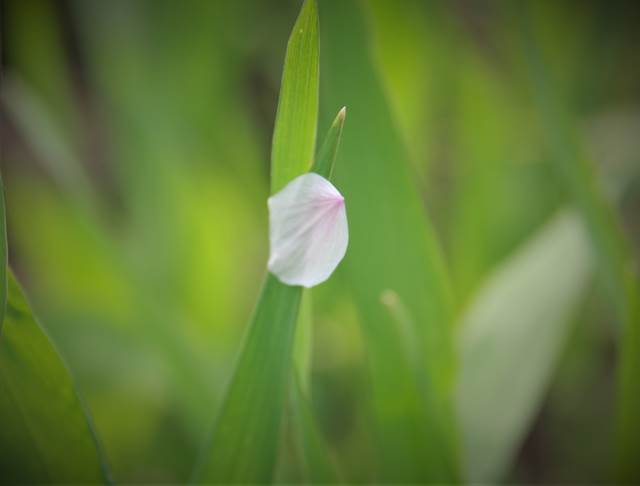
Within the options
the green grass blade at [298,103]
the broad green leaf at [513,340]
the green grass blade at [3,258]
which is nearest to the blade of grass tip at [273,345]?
the green grass blade at [298,103]

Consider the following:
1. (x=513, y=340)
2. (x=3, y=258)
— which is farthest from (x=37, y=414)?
(x=513, y=340)

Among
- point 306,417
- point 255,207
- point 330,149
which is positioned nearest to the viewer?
point 330,149

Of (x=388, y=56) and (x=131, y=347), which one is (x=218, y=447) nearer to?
(x=131, y=347)

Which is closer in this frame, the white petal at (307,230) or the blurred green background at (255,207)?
the white petal at (307,230)

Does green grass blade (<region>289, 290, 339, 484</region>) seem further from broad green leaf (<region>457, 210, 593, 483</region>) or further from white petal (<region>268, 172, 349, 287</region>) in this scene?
broad green leaf (<region>457, 210, 593, 483</region>)

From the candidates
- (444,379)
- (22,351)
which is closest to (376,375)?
(444,379)

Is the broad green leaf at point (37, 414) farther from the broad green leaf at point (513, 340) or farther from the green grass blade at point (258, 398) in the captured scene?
the broad green leaf at point (513, 340)

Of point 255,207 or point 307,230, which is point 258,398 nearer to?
point 307,230

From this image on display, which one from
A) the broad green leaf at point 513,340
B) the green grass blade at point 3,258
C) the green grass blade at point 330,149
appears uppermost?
the green grass blade at point 330,149
